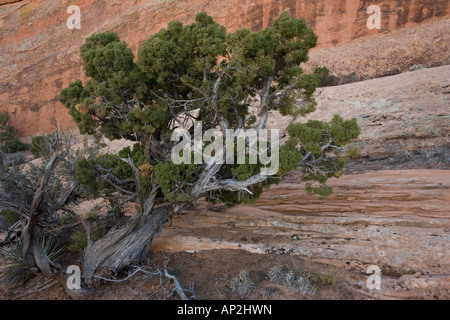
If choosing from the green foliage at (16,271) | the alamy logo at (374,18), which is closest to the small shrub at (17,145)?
the green foliage at (16,271)

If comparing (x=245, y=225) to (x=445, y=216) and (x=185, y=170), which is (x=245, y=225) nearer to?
(x=185, y=170)

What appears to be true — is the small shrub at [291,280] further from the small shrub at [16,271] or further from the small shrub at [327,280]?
the small shrub at [16,271]

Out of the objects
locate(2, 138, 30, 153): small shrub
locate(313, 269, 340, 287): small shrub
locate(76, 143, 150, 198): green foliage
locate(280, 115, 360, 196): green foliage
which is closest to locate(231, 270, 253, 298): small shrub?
locate(313, 269, 340, 287): small shrub

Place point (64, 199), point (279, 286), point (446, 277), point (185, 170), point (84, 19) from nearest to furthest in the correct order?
point (446, 277)
point (279, 286)
point (185, 170)
point (64, 199)
point (84, 19)

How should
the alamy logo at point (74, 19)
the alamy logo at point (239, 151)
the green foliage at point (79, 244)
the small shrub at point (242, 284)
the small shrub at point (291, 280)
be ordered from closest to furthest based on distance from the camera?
the small shrub at point (291, 280) → the small shrub at point (242, 284) → the alamy logo at point (239, 151) → the green foliage at point (79, 244) → the alamy logo at point (74, 19)

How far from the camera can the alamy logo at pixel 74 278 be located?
248 inches

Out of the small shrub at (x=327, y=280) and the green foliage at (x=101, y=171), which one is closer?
the small shrub at (x=327, y=280)

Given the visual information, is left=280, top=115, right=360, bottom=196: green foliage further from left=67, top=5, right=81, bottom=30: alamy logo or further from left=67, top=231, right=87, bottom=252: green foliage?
left=67, top=5, right=81, bottom=30: alamy logo

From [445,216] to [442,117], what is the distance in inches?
249

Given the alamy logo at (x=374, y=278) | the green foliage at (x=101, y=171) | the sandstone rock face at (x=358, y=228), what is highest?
the green foliage at (x=101, y=171)

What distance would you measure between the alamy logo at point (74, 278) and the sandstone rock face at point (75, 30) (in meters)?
23.5

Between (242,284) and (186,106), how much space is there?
416 centimetres
